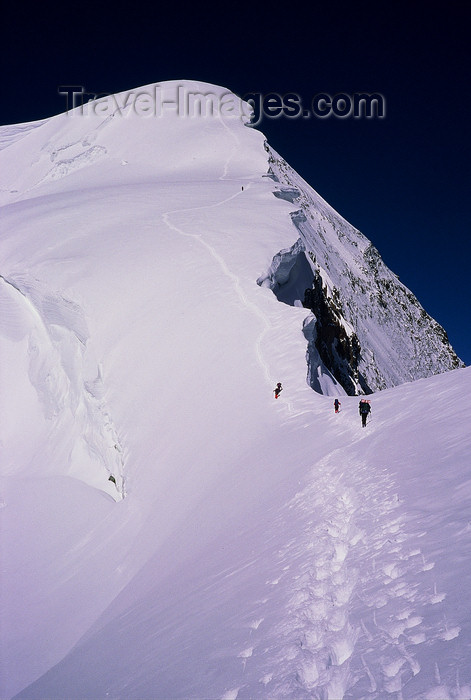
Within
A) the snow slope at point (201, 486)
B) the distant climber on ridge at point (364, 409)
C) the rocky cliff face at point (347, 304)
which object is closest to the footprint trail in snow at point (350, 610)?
the snow slope at point (201, 486)

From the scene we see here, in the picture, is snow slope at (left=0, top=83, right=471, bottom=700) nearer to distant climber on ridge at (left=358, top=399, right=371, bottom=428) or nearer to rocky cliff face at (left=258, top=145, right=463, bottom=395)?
distant climber on ridge at (left=358, top=399, right=371, bottom=428)

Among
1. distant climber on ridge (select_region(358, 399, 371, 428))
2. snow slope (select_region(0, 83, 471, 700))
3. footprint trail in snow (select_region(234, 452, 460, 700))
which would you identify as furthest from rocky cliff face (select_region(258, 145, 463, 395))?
footprint trail in snow (select_region(234, 452, 460, 700))

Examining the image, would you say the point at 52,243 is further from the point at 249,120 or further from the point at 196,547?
the point at 249,120

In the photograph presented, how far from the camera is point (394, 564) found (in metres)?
4.33

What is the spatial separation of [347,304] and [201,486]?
28103 mm

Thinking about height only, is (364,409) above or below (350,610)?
below

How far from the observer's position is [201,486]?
32.2 feet

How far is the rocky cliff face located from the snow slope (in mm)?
1606

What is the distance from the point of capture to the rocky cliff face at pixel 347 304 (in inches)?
850

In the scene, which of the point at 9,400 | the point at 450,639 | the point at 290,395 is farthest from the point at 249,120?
the point at 450,639

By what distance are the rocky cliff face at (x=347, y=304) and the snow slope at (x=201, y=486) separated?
1606mm

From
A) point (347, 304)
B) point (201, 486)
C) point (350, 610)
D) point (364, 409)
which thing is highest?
point (350, 610)

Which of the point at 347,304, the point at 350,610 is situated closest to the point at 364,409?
the point at 350,610

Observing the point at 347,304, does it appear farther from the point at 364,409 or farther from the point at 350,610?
the point at 350,610
